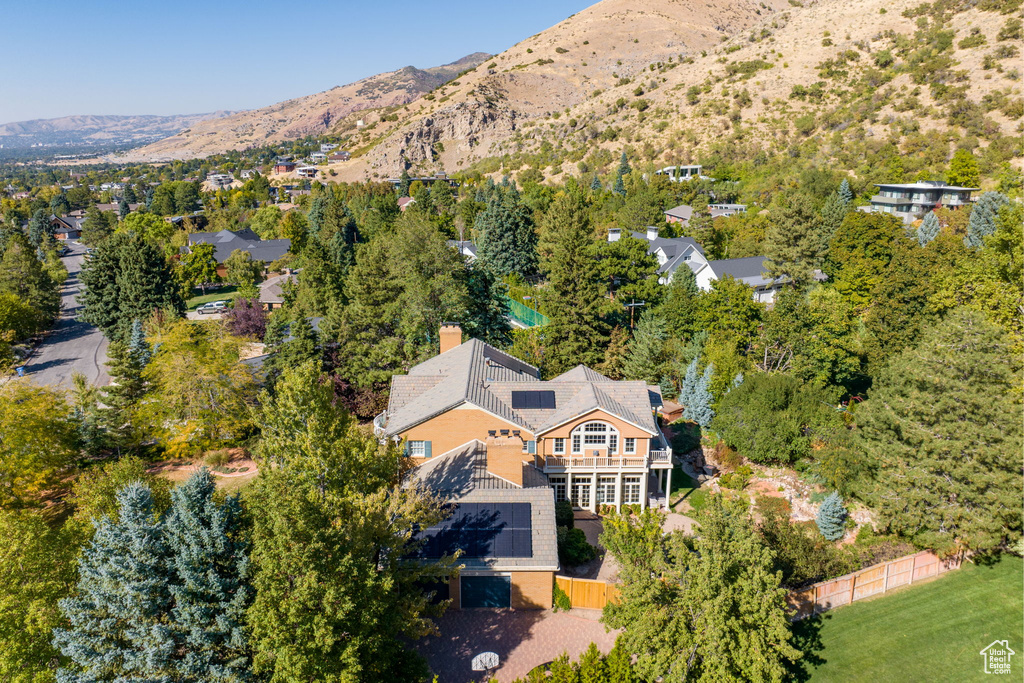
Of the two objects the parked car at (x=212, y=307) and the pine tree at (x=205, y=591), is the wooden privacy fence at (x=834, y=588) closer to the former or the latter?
the pine tree at (x=205, y=591)

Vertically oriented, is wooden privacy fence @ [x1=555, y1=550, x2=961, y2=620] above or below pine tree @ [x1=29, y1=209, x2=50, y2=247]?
below

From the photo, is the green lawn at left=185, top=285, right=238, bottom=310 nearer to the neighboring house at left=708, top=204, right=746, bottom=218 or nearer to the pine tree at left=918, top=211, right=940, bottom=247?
the neighboring house at left=708, top=204, right=746, bottom=218

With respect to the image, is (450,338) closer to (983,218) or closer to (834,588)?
(834,588)

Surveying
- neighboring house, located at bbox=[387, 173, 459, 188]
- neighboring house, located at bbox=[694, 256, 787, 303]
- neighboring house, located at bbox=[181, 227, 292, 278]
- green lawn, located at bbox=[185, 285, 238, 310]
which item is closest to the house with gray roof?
neighboring house, located at bbox=[181, 227, 292, 278]

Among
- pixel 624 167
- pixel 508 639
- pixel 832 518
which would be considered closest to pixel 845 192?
pixel 624 167

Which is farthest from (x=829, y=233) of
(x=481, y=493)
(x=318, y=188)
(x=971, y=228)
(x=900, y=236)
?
(x=318, y=188)

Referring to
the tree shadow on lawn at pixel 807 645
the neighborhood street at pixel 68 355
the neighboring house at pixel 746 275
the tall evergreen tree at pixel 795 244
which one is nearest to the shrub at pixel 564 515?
the tree shadow on lawn at pixel 807 645
